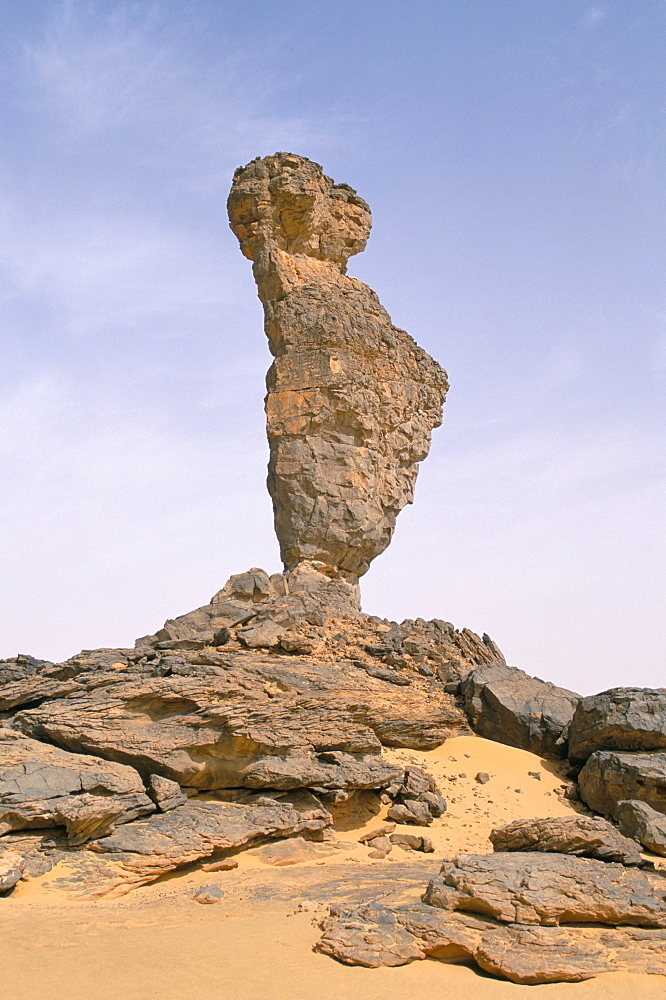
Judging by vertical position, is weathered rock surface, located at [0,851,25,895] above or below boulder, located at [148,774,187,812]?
below

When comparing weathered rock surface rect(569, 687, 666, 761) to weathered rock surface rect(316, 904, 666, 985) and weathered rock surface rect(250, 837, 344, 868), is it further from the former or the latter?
weathered rock surface rect(316, 904, 666, 985)

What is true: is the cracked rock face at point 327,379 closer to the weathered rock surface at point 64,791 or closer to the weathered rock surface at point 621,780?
the weathered rock surface at point 621,780

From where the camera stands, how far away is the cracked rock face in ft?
67.9

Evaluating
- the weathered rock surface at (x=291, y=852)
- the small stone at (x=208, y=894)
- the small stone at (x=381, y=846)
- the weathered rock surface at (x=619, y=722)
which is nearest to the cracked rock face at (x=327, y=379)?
the weathered rock surface at (x=619, y=722)

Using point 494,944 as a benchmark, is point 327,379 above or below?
above

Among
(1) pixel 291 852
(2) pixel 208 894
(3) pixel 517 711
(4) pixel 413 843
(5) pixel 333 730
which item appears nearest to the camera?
(2) pixel 208 894

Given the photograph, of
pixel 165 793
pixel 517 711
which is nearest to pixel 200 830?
pixel 165 793

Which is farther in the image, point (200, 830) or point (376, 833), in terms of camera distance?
point (376, 833)

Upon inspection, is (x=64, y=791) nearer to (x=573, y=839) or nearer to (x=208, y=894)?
(x=208, y=894)

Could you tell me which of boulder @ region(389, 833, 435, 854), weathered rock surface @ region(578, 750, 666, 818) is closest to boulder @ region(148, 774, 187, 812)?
boulder @ region(389, 833, 435, 854)

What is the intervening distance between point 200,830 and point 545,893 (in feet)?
16.8

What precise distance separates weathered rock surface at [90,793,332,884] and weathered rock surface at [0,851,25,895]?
3.34 ft

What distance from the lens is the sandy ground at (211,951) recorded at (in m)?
7.23

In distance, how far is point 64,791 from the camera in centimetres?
1120
